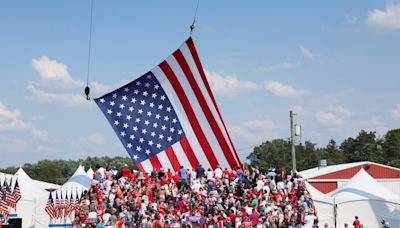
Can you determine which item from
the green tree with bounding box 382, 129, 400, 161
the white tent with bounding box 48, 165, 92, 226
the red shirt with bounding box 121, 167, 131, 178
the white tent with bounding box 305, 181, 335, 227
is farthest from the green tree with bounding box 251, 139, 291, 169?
the red shirt with bounding box 121, 167, 131, 178

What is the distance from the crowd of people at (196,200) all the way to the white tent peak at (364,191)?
690 cm

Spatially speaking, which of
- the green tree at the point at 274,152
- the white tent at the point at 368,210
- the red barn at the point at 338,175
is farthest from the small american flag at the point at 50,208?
the green tree at the point at 274,152

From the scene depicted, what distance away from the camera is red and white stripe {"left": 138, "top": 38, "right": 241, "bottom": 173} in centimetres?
2053

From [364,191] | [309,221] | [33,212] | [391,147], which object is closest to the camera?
[309,221]

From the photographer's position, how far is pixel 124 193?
2116cm

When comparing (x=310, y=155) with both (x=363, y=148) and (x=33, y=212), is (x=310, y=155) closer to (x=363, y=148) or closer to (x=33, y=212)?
(x=363, y=148)

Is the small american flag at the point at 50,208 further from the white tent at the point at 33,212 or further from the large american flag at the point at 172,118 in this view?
the large american flag at the point at 172,118

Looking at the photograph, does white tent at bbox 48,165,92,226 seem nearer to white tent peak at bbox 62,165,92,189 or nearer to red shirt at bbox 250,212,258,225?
white tent peak at bbox 62,165,92,189

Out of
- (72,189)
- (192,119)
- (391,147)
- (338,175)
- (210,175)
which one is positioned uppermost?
(391,147)

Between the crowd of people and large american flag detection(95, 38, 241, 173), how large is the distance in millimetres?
588

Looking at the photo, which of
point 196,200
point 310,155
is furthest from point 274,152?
point 196,200

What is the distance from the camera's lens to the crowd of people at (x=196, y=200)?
19.6 metres

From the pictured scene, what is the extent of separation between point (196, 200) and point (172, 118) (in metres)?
3.25

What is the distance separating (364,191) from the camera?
95.3 feet
